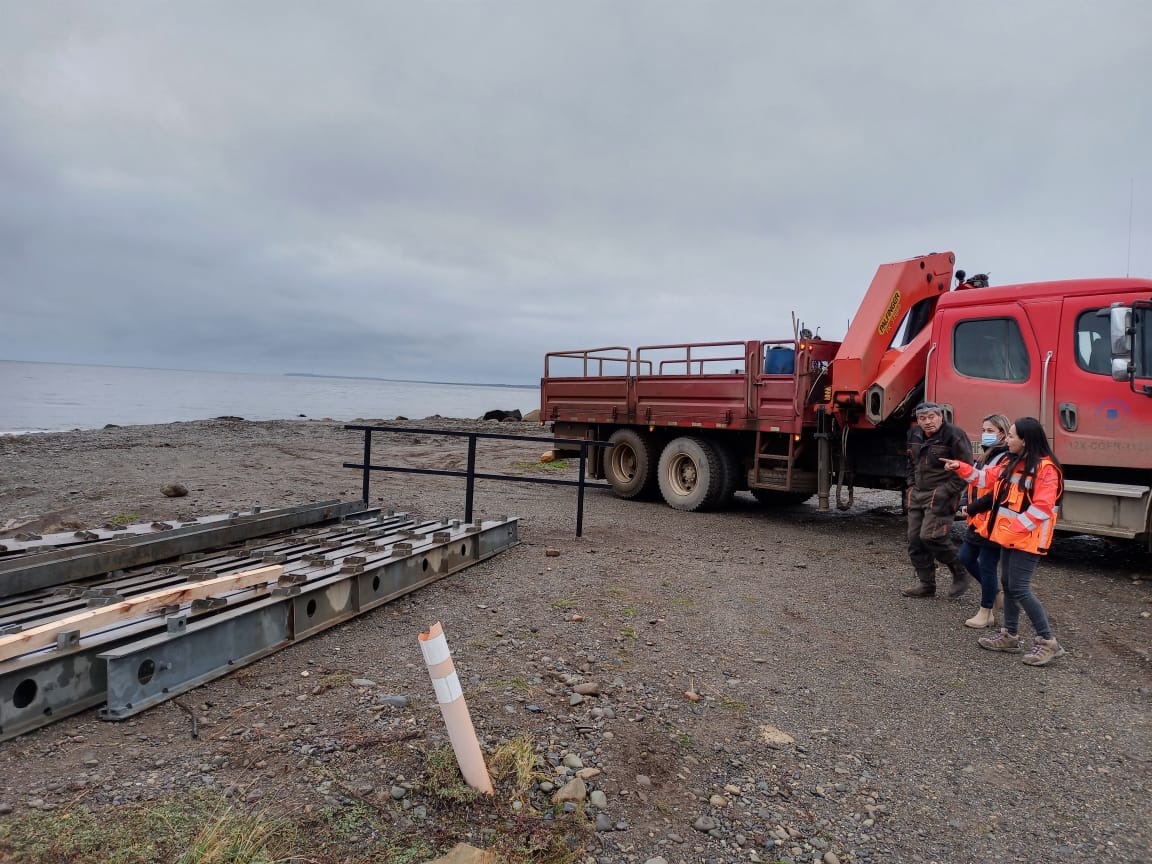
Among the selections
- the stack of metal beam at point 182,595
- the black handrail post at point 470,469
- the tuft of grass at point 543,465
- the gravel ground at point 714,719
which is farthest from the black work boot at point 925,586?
the tuft of grass at point 543,465

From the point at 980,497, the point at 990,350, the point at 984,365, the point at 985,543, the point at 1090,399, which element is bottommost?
the point at 985,543

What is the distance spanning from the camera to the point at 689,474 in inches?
411

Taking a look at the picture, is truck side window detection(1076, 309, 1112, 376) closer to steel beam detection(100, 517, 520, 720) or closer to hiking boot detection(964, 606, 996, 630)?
hiking boot detection(964, 606, 996, 630)

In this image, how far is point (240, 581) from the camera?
4.48 meters

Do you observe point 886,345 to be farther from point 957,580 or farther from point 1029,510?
point 1029,510

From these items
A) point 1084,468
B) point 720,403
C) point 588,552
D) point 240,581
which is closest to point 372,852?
point 240,581

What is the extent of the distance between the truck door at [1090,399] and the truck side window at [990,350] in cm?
37

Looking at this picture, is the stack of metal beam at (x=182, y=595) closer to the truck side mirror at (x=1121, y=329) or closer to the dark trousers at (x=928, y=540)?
the dark trousers at (x=928, y=540)

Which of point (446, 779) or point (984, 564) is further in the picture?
point (984, 564)

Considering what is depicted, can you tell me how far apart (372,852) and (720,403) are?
794 cm

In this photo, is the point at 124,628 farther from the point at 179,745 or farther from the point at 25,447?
the point at 25,447

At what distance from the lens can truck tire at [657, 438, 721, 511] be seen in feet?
32.7

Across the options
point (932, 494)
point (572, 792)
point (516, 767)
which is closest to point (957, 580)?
point (932, 494)

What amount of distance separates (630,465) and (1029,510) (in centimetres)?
722
